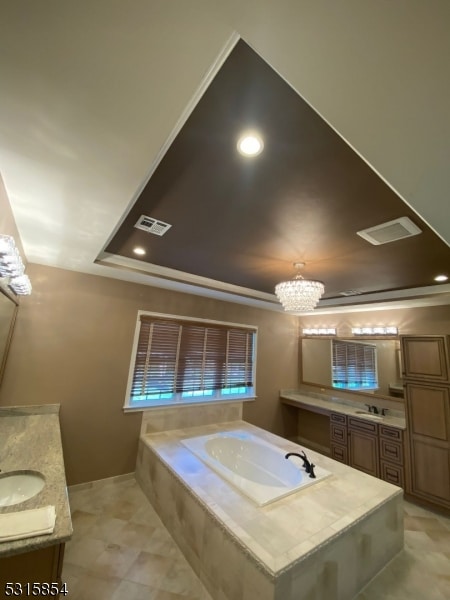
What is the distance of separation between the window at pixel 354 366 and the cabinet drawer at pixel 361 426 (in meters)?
0.70

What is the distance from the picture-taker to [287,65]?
77cm

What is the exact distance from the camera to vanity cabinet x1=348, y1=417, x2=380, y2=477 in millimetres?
3377

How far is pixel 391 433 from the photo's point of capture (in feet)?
10.7

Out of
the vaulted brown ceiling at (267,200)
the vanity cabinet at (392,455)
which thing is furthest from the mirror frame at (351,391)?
the vaulted brown ceiling at (267,200)

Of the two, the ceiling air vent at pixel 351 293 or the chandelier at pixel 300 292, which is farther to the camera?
the ceiling air vent at pixel 351 293

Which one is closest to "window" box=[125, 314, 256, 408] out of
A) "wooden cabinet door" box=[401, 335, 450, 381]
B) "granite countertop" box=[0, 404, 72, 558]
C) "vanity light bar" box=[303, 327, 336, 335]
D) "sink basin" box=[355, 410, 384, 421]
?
"granite countertop" box=[0, 404, 72, 558]

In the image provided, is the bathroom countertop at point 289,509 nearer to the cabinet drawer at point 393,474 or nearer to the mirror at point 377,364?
the cabinet drawer at point 393,474

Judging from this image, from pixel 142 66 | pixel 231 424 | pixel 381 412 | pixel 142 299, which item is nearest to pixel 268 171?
pixel 142 66

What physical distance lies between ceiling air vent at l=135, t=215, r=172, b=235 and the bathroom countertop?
7.17ft

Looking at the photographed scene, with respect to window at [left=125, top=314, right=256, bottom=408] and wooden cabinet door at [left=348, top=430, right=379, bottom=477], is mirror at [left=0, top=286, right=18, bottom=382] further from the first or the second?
wooden cabinet door at [left=348, top=430, right=379, bottom=477]

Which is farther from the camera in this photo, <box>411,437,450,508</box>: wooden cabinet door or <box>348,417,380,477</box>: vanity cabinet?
<box>348,417,380,477</box>: vanity cabinet

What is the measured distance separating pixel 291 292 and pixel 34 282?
2.80 m

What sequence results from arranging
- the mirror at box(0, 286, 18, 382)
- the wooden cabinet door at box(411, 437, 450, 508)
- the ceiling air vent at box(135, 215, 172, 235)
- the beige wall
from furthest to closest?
the wooden cabinet door at box(411, 437, 450, 508) → the beige wall → the mirror at box(0, 286, 18, 382) → the ceiling air vent at box(135, 215, 172, 235)

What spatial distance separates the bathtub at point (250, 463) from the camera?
226cm
